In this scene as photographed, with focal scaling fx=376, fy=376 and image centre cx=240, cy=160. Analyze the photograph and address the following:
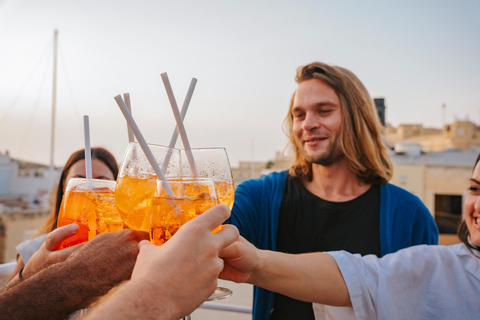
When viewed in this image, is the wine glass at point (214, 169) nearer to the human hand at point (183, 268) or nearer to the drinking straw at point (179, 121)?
the drinking straw at point (179, 121)

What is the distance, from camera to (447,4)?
16594 millimetres

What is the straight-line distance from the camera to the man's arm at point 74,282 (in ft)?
3.25

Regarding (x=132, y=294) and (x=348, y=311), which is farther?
(x=348, y=311)

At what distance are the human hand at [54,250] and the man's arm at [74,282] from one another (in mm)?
238

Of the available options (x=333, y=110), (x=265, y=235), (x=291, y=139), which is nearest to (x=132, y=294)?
(x=265, y=235)

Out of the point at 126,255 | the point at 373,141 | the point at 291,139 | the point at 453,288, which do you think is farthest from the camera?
the point at 291,139

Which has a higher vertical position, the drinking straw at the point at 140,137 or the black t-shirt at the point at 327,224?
the drinking straw at the point at 140,137

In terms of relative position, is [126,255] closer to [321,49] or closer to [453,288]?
[453,288]

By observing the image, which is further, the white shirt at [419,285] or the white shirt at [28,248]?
the white shirt at [28,248]

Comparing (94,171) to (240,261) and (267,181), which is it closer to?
(267,181)

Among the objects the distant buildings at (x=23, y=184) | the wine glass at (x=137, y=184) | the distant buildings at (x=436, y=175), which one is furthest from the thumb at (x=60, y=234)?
the distant buildings at (x=23, y=184)

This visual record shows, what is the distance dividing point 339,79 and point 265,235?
1364 mm

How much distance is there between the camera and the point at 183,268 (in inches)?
34.9

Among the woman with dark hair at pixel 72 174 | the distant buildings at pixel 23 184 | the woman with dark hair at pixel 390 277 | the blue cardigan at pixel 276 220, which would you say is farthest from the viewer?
the distant buildings at pixel 23 184
